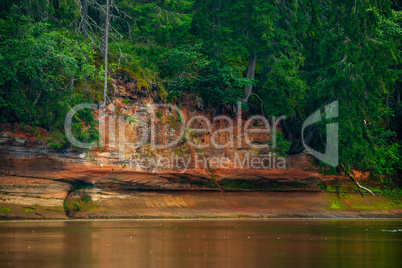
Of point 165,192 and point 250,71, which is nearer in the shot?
point 165,192

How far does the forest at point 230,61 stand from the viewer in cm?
2784

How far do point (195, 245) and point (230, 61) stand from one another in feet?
63.7

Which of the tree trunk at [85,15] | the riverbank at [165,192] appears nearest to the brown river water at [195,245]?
the riverbank at [165,192]

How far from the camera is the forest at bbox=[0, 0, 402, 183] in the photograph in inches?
1096

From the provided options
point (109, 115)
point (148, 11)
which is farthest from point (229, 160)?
point (148, 11)

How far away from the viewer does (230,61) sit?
114ft

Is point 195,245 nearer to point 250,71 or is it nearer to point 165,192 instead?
point 165,192

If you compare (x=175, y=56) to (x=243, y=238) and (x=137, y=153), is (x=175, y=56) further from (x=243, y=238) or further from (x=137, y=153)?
(x=243, y=238)

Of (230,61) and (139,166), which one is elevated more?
(230,61)

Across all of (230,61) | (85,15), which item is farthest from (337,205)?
(85,15)

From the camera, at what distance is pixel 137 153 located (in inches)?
1192

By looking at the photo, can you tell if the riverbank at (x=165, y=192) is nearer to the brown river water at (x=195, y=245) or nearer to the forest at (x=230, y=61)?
the forest at (x=230, y=61)

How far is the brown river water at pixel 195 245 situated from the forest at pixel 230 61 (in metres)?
7.50

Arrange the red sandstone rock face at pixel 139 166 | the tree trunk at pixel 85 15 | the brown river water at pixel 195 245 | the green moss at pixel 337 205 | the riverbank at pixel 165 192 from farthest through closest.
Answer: the green moss at pixel 337 205
the tree trunk at pixel 85 15
the red sandstone rock face at pixel 139 166
the riverbank at pixel 165 192
the brown river water at pixel 195 245
